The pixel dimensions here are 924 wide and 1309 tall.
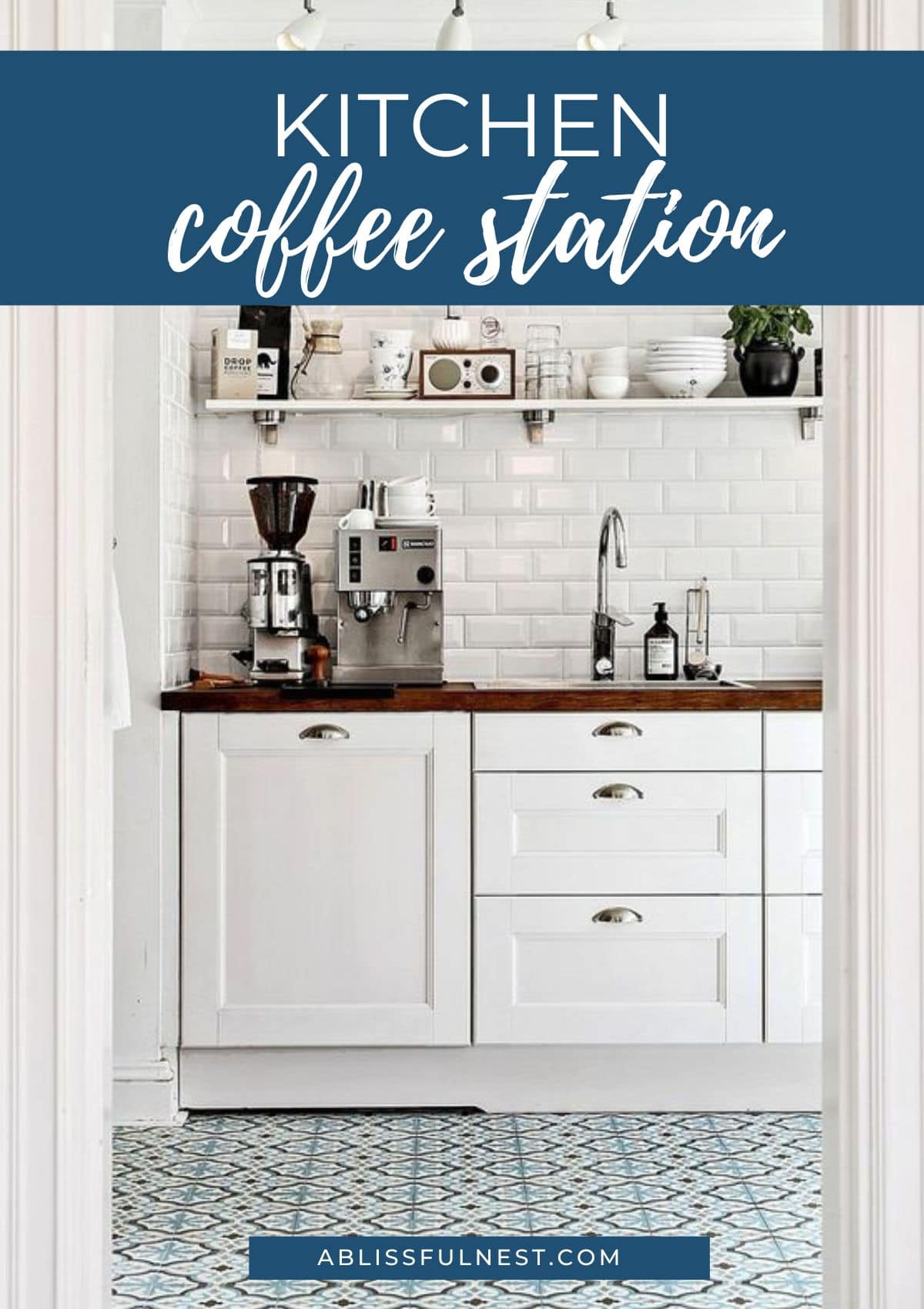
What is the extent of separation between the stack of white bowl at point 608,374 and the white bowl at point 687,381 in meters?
0.09

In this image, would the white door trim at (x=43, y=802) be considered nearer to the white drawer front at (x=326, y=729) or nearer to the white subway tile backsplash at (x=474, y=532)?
the white drawer front at (x=326, y=729)

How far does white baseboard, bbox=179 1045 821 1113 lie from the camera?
3752mm

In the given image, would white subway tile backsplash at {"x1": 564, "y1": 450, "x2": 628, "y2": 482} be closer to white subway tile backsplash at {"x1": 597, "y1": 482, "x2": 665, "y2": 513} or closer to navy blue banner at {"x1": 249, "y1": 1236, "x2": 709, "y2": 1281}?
white subway tile backsplash at {"x1": 597, "y1": 482, "x2": 665, "y2": 513}

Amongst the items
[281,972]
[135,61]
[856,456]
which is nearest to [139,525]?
[281,972]

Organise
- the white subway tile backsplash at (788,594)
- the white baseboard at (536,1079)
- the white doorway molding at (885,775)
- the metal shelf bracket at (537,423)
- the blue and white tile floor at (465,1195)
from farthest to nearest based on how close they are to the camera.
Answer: the white subway tile backsplash at (788,594)
the metal shelf bracket at (537,423)
the white baseboard at (536,1079)
the blue and white tile floor at (465,1195)
the white doorway molding at (885,775)

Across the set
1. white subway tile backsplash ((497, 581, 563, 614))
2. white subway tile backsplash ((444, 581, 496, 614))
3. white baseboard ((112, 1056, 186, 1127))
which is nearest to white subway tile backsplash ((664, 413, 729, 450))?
white subway tile backsplash ((497, 581, 563, 614))

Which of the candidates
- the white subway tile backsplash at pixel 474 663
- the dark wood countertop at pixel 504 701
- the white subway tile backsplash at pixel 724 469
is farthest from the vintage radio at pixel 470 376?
the dark wood countertop at pixel 504 701

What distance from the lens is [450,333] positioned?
165 inches

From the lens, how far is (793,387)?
4184 millimetres

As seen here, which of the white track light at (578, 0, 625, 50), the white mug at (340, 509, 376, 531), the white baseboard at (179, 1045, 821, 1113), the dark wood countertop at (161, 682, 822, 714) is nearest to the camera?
the white track light at (578, 0, 625, 50)

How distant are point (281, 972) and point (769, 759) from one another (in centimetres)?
127

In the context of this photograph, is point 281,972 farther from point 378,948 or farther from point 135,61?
point 135,61

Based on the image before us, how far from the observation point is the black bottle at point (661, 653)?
13.5 feet

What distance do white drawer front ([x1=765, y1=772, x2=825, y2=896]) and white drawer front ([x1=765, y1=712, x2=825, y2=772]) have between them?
0.08 feet
